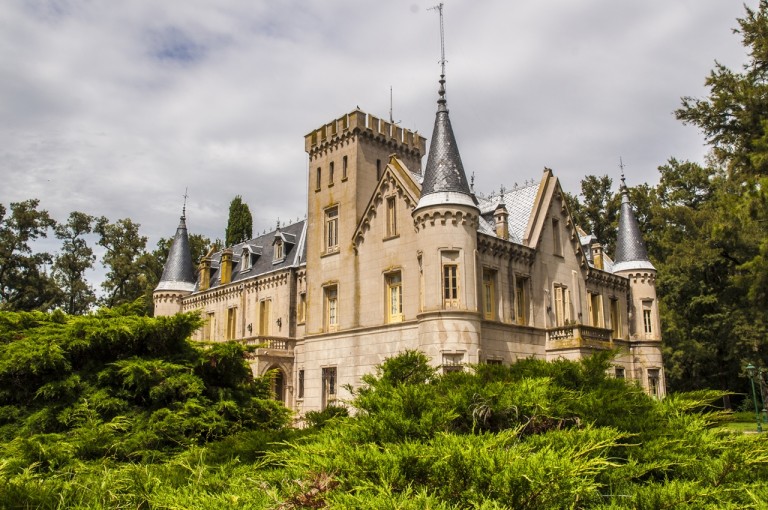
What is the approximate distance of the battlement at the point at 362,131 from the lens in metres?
28.4

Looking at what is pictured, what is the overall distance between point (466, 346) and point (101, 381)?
1360cm

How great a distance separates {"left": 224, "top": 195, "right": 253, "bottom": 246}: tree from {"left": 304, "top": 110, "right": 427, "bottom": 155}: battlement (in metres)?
26.2

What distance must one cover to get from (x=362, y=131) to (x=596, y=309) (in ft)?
48.3

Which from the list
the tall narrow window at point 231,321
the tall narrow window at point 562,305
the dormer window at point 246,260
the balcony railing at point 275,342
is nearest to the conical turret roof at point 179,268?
the dormer window at point 246,260

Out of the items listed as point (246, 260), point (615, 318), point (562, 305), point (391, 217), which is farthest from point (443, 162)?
point (246, 260)

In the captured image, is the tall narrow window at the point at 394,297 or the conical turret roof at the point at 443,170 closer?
the conical turret roof at the point at 443,170

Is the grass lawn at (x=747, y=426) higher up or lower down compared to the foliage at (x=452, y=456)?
lower down

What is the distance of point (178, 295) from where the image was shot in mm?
40594

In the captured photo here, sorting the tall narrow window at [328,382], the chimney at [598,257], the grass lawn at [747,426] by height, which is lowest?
the grass lawn at [747,426]

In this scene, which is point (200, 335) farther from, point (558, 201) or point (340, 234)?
point (558, 201)

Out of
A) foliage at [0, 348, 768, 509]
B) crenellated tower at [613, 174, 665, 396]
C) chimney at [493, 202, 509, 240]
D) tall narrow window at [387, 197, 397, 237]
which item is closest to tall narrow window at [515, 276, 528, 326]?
chimney at [493, 202, 509, 240]

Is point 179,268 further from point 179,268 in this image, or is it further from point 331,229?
point 331,229

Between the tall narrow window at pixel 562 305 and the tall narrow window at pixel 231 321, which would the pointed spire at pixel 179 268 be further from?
the tall narrow window at pixel 562 305

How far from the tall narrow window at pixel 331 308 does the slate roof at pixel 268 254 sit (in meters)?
5.31
